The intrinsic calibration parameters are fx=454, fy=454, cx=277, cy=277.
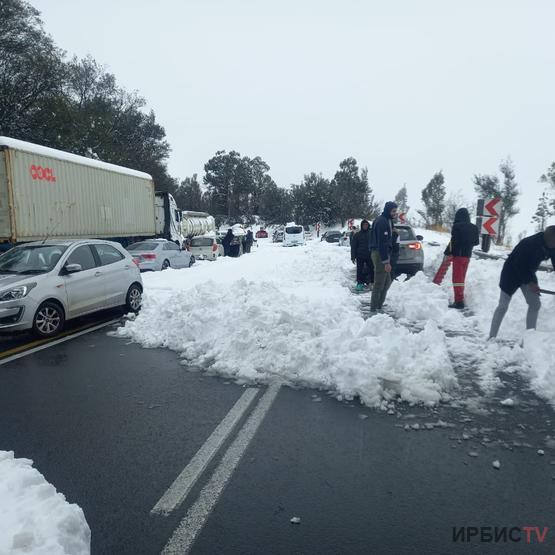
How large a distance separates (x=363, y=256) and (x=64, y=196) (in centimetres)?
989

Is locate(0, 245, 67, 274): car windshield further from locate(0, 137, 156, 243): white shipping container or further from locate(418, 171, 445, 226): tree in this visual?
locate(418, 171, 445, 226): tree

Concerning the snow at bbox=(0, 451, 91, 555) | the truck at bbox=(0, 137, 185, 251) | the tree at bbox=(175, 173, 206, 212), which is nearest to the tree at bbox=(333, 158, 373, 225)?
the tree at bbox=(175, 173, 206, 212)

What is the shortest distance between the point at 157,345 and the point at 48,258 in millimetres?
2870

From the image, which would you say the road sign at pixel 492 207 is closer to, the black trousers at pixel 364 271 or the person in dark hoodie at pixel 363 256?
the person in dark hoodie at pixel 363 256

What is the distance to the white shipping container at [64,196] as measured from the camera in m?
12.7

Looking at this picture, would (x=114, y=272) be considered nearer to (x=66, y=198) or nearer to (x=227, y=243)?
(x=66, y=198)

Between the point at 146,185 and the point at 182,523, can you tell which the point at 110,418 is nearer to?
the point at 182,523

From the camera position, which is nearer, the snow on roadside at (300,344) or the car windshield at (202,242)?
the snow on roadside at (300,344)

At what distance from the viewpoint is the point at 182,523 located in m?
2.67

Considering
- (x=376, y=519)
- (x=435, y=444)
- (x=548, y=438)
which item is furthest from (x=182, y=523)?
(x=548, y=438)

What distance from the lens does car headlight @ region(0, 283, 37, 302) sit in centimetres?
678

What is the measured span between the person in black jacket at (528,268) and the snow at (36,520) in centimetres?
568

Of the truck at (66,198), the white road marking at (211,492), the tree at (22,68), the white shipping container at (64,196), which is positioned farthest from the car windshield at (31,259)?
the tree at (22,68)

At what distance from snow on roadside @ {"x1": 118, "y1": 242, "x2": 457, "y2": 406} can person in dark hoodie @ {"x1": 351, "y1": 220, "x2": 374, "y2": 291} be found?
4.24m
